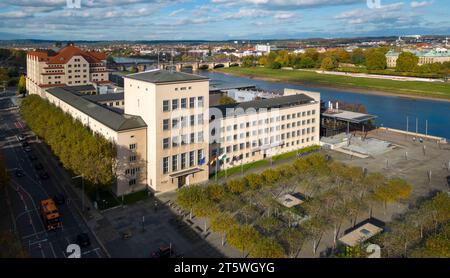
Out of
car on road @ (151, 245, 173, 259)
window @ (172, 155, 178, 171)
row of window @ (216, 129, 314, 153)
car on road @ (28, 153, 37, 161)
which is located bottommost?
car on road @ (151, 245, 173, 259)

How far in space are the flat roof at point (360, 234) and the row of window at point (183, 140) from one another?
36.5ft

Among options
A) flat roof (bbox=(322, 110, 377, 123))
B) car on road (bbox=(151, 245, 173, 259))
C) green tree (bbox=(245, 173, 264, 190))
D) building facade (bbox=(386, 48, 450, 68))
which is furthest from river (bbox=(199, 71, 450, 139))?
building facade (bbox=(386, 48, 450, 68))

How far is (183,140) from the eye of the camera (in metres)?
23.9

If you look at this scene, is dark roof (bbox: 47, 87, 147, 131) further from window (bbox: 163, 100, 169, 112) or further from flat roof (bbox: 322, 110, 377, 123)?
flat roof (bbox: 322, 110, 377, 123)

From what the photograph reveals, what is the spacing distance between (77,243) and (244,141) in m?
14.9

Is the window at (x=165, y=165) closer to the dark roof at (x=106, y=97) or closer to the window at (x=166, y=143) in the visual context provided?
the window at (x=166, y=143)

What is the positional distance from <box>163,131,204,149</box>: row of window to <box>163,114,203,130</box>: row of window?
2.14 ft

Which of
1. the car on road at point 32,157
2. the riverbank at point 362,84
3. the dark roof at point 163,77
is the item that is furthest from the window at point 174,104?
the riverbank at point 362,84

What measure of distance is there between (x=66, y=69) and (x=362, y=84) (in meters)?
54.7

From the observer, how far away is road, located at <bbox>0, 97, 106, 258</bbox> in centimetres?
1675

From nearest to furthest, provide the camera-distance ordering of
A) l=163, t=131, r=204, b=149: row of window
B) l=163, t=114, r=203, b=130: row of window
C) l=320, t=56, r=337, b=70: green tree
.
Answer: l=163, t=114, r=203, b=130: row of window, l=163, t=131, r=204, b=149: row of window, l=320, t=56, r=337, b=70: green tree

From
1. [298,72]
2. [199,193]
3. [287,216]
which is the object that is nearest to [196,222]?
[199,193]

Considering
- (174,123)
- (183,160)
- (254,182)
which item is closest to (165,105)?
(174,123)

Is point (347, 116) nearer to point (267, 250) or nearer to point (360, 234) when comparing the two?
point (360, 234)
